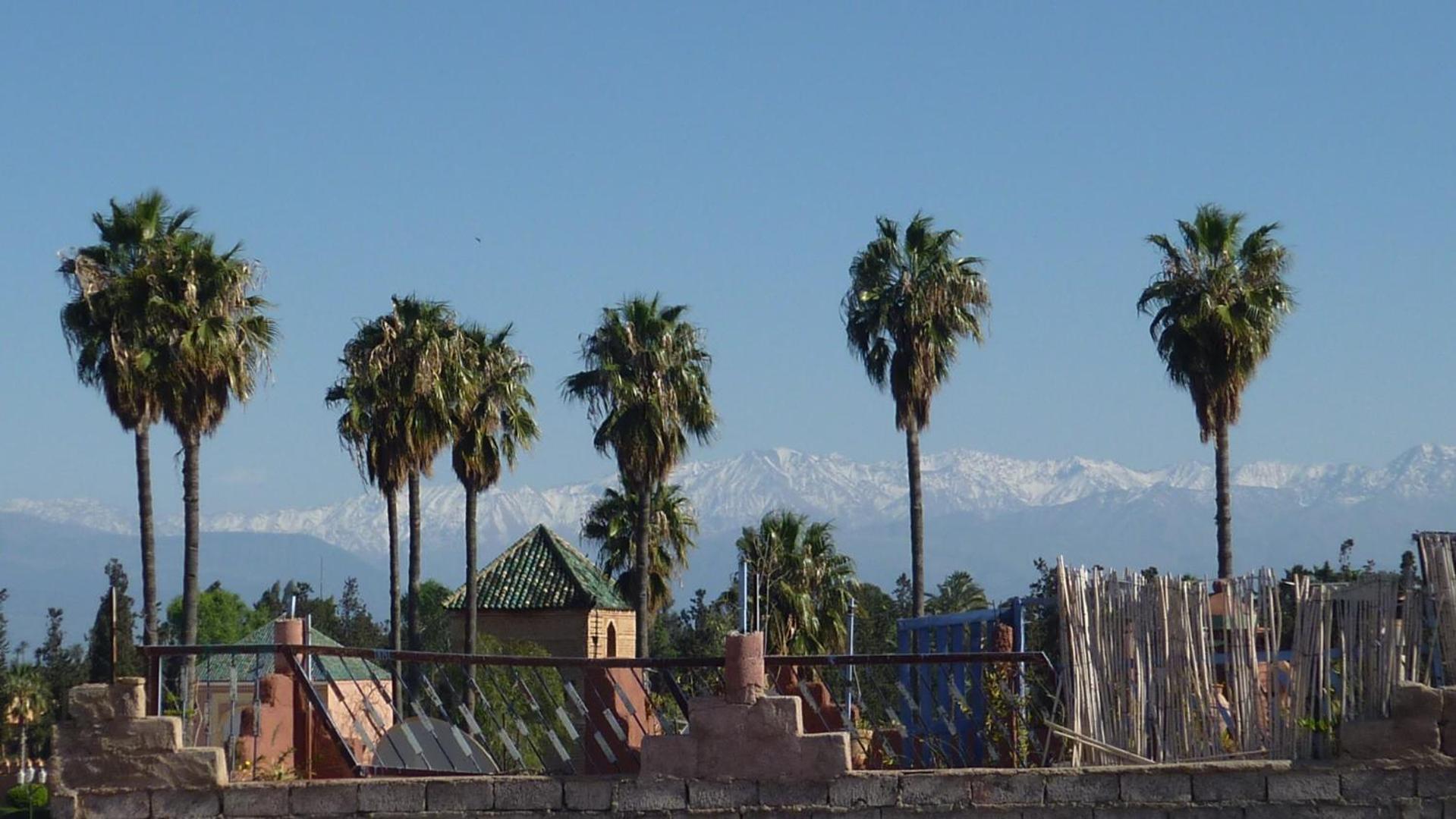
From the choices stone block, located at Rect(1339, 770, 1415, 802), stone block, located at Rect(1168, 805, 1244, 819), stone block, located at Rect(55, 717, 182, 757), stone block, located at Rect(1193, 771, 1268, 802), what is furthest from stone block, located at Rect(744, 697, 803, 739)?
stone block, located at Rect(55, 717, 182, 757)

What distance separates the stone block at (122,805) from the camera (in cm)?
1466

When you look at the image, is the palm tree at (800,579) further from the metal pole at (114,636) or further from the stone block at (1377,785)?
the stone block at (1377,785)

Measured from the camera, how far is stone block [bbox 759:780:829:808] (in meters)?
14.2

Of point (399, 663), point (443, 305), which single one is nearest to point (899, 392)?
point (443, 305)

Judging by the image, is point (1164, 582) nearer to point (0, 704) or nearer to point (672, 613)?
point (0, 704)

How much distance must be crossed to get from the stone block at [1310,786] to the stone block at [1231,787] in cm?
15

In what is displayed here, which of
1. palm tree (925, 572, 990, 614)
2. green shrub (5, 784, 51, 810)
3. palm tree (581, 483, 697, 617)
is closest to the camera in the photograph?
palm tree (581, 483, 697, 617)

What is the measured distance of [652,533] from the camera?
186 feet

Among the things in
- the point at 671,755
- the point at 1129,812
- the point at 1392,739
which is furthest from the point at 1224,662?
the point at 671,755

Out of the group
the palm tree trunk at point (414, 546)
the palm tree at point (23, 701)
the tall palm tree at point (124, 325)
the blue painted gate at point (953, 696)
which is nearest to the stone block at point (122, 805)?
the blue painted gate at point (953, 696)

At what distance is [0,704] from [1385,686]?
3267 inches

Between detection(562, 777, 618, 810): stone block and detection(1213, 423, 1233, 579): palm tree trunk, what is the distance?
2532cm

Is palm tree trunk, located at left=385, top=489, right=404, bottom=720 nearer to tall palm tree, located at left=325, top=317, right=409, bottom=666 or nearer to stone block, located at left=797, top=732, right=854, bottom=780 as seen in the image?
tall palm tree, located at left=325, top=317, right=409, bottom=666

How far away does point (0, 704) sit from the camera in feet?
282
